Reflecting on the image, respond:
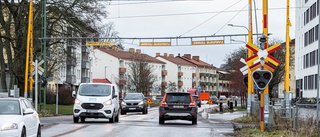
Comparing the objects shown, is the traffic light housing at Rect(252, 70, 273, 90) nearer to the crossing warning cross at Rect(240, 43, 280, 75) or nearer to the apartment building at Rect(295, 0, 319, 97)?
the crossing warning cross at Rect(240, 43, 280, 75)

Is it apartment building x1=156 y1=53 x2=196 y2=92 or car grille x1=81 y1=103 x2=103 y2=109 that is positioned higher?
apartment building x1=156 y1=53 x2=196 y2=92

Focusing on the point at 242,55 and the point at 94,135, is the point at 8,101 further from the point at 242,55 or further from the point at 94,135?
the point at 242,55

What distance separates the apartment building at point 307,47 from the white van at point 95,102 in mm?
45231

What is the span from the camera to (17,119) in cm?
1483

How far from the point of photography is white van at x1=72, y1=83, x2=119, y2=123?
2799 cm

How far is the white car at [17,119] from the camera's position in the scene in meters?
14.3

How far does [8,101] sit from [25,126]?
1.17 m

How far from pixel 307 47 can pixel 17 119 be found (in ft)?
223

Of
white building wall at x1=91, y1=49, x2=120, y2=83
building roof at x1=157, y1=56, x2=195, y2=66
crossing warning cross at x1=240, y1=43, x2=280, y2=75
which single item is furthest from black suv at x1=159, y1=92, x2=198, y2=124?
building roof at x1=157, y1=56, x2=195, y2=66

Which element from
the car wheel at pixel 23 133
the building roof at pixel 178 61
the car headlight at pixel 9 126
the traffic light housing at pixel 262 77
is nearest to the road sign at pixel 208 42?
the traffic light housing at pixel 262 77

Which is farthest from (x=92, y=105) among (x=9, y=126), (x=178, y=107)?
(x=9, y=126)

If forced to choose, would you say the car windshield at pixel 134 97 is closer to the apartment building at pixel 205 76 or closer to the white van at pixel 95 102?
the white van at pixel 95 102

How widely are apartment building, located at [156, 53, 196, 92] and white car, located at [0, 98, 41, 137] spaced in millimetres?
137599

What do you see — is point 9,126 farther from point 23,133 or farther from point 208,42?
point 208,42
